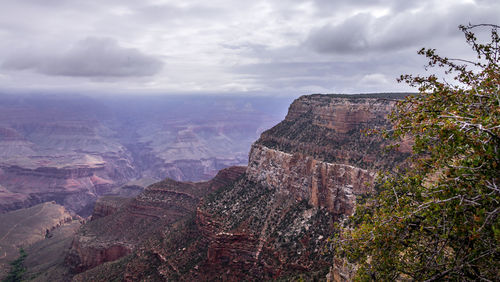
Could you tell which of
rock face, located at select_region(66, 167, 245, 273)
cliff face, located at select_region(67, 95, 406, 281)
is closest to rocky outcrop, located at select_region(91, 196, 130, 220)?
rock face, located at select_region(66, 167, 245, 273)

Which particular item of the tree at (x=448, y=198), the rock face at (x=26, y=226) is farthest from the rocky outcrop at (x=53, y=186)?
the tree at (x=448, y=198)

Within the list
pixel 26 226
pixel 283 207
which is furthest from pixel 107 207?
pixel 283 207

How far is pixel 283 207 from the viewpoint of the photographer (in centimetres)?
4112

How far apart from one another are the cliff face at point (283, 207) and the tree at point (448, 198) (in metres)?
22.2

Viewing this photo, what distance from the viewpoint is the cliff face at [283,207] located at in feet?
114

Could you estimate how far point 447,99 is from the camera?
28.7 ft

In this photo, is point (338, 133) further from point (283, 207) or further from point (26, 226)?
point (26, 226)

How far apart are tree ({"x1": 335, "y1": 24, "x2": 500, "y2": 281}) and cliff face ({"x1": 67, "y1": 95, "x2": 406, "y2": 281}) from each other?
22.2 m

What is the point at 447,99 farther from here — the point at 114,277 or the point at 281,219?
the point at 114,277

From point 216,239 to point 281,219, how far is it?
28.7ft

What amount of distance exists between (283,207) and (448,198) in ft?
115

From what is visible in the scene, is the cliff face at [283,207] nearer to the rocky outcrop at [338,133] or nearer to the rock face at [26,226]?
the rocky outcrop at [338,133]

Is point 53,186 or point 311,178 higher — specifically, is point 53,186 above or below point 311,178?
below

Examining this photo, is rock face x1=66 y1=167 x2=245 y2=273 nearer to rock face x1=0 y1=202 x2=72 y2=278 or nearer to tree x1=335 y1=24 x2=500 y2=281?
rock face x1=0 y1=202 x2=72 y2=278
